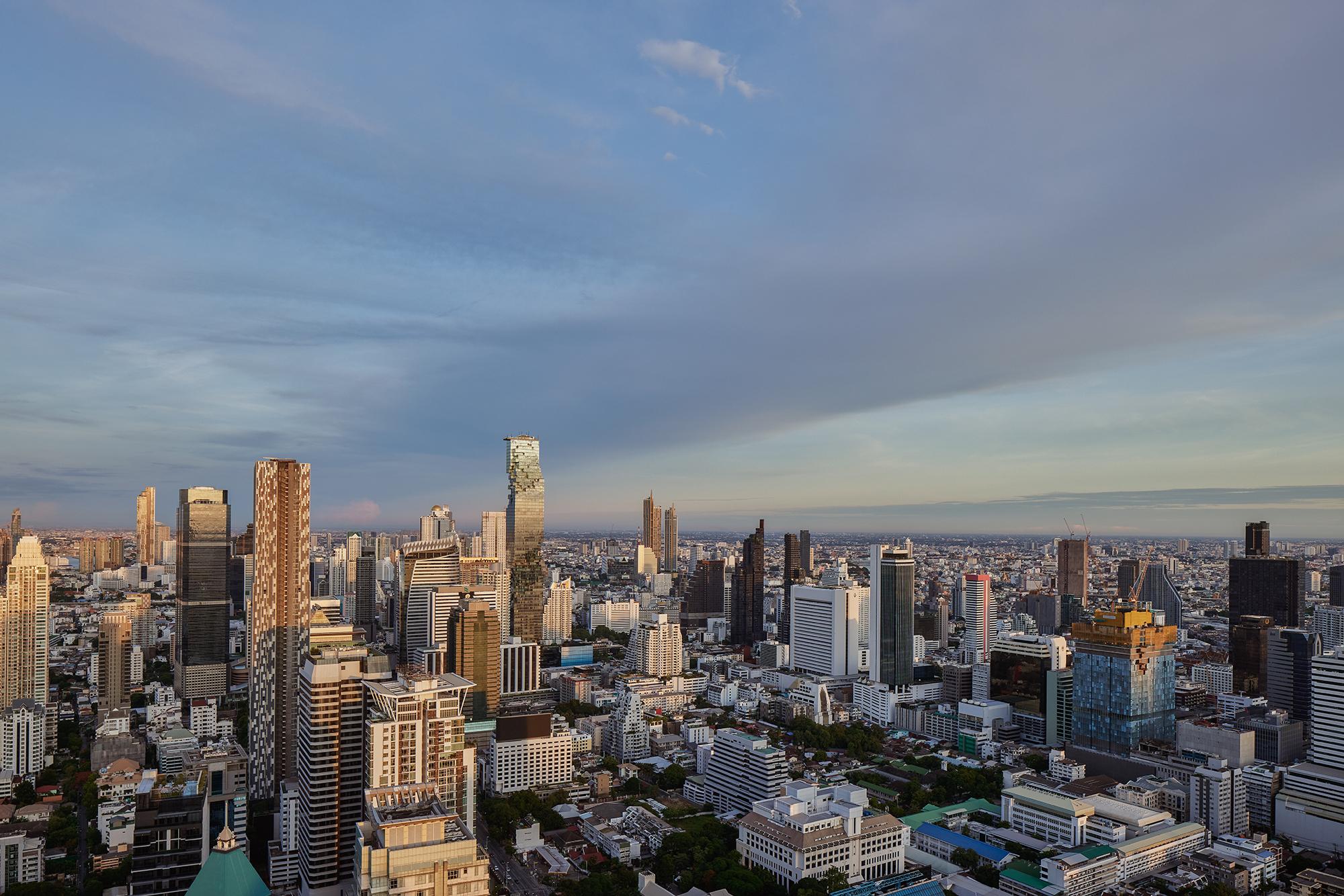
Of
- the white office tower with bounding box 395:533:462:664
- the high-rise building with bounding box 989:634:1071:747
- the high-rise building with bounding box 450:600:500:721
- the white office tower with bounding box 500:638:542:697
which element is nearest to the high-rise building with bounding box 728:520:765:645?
the white office tower with bounding box 395:533:462:664

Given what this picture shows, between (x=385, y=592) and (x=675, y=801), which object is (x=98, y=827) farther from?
(x=385, y=592)

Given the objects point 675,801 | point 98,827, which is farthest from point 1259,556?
point 98,827

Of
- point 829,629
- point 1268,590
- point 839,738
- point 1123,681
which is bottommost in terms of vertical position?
point 839,738

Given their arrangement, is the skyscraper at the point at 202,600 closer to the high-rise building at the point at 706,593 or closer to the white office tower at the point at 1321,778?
the high-rise building at the point at 706,593

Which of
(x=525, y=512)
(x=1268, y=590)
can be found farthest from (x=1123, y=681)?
(x=525, y=512)

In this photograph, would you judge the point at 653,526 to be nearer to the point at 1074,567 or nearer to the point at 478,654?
the point at 1074,567

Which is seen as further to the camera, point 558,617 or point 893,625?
point 558,617

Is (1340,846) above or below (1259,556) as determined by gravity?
below
